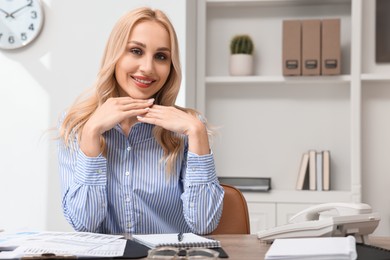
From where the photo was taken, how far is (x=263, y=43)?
4242 millimetres

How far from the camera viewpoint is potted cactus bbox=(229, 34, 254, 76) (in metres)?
4.07

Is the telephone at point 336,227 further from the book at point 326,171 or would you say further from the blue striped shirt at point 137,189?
the book at point 326,171

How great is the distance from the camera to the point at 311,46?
3859 mm

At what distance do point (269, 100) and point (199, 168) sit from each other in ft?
7.54

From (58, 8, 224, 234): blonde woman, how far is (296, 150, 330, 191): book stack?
1.91 metres

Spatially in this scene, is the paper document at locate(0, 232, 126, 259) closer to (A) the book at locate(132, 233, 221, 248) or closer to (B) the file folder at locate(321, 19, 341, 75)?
(A) the book at locate(132, 233, 221, 248)

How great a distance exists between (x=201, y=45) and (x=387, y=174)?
143 centimetres

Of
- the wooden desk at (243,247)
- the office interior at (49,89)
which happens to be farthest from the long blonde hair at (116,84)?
the office interior at (49,89)

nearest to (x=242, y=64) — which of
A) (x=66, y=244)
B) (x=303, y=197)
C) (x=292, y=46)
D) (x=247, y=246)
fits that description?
(x=292, y=46)

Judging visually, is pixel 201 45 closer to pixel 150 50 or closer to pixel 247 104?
pixel 247 104

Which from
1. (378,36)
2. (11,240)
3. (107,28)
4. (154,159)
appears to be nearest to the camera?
(11,240)

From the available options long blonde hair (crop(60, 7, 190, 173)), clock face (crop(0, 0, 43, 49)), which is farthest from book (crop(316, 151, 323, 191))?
long blonde hair (crop(60, 7, 190, 173))

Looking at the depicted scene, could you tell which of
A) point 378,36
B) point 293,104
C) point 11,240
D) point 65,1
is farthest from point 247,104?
point 11,240

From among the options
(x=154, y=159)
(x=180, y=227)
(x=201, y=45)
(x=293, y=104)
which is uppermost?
(x=201, y=45)
